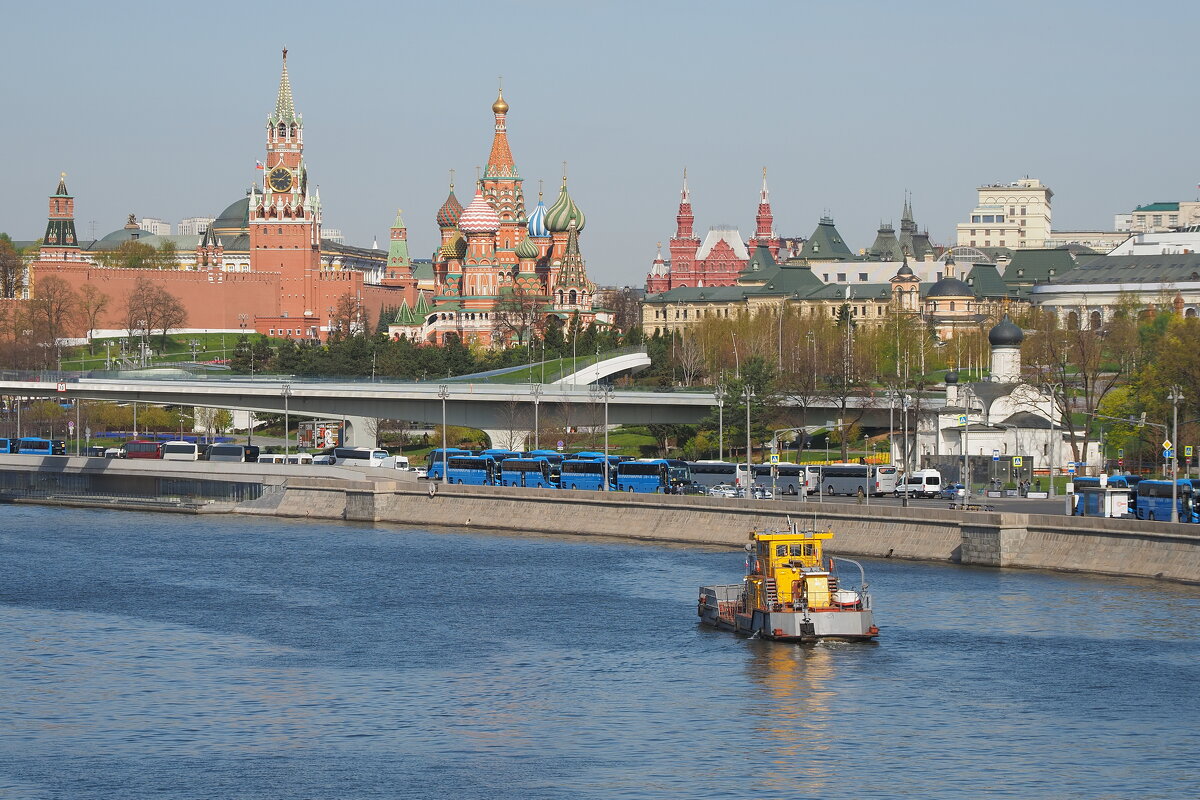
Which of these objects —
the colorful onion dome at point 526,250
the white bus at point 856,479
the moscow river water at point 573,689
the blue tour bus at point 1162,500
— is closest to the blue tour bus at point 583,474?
the white bus at point 856,479

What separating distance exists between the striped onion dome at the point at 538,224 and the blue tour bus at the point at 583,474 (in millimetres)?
102183

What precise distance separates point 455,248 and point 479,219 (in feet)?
38.9

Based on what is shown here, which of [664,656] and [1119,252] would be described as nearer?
[664,656]

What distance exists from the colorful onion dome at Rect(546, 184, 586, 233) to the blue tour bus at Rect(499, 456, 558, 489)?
320 ft

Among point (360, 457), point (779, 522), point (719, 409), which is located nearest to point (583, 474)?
point (719, 409)

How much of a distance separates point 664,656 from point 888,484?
34303mm

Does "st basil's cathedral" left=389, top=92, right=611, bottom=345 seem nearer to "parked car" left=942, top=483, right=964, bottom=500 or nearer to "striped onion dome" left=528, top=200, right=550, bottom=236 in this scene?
"striped onion dome" left=528, top=200, right=550, bottom=236

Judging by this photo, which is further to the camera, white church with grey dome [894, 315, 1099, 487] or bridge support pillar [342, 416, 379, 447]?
bridge support pillar [342, 416, 379, 447]

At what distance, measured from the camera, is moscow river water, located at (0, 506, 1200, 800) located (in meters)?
34.8

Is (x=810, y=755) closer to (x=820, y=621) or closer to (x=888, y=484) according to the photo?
(x=820, y=621)

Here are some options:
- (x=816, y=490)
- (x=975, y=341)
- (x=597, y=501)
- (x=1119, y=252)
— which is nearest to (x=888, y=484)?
(x=816, y=490)

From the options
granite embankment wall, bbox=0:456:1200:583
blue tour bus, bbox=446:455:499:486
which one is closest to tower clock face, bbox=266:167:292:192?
granite embankment wall, bbox=0:456:1200:583

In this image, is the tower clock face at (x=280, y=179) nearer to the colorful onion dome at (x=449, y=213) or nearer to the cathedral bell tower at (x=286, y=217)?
the cathedral bell tower at (x=286, y=217)

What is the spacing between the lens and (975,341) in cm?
13975
